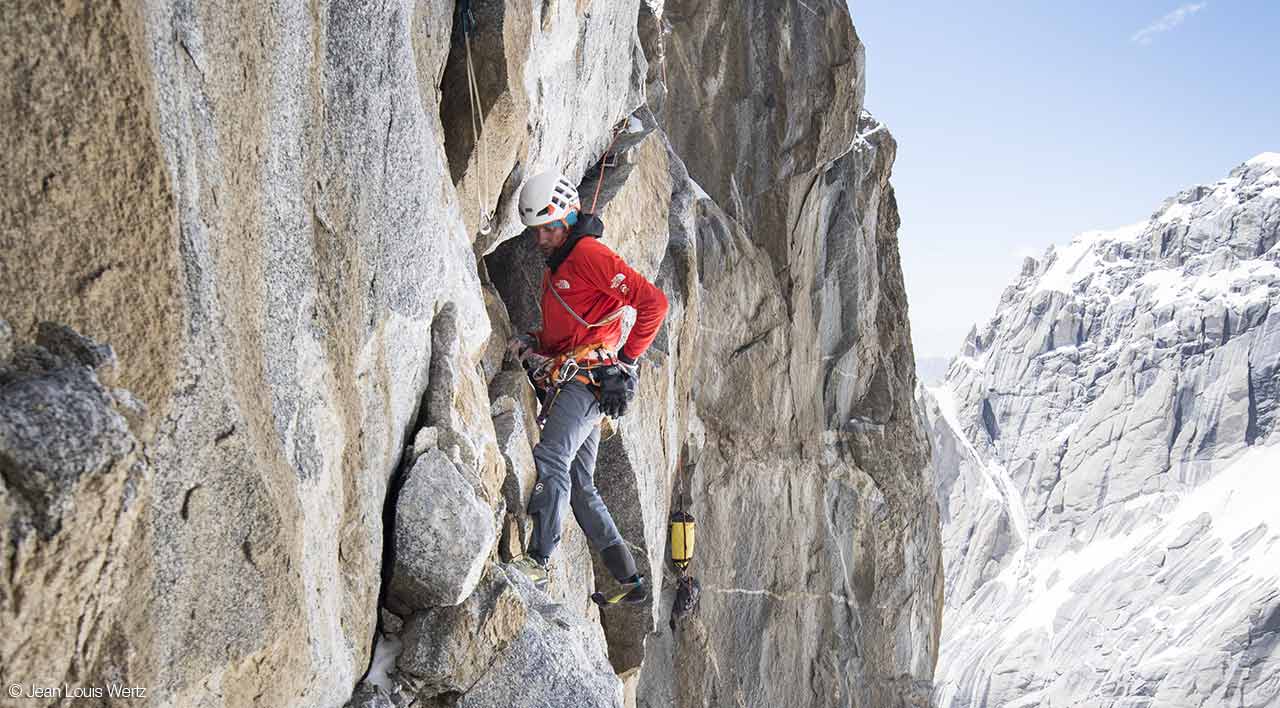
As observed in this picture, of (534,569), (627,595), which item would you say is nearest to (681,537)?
(627,595)

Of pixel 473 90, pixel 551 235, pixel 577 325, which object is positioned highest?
pixel 473 90

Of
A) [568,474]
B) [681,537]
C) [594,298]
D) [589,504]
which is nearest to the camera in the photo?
[568,474]

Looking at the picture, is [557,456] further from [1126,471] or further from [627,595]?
[1126,471]

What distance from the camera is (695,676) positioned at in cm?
1485

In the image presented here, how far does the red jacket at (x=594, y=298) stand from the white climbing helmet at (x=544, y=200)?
36 centimetres

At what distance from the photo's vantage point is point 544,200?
304 inches

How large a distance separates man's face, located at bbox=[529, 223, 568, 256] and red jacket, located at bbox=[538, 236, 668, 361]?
8.5 inches

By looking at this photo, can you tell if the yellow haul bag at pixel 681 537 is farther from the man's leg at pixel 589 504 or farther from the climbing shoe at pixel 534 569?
the climbing shoe at pixel 534 569

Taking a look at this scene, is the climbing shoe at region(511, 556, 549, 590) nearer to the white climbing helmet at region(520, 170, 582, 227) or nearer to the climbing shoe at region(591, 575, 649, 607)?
the climbing shoe at region(591, 575, 649, 607)

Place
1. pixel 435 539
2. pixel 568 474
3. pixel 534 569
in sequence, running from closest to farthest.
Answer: pixel 435 539, pixel 534 569, pixel 568 474

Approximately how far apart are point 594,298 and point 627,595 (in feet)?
10.3

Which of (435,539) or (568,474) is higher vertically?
(568,474)

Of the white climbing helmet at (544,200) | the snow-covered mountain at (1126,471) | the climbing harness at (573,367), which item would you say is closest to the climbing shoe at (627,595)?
the climbing harness at (573,367)

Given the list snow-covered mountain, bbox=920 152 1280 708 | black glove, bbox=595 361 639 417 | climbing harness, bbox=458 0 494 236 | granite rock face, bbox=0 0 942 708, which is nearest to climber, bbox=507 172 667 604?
black glove, bbox=595 361 639 417
